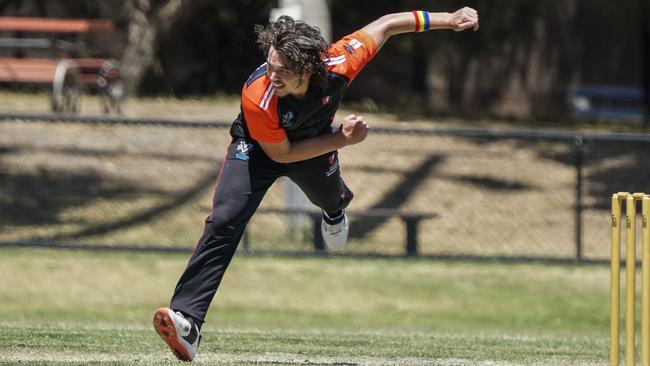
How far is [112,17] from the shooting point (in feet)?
68.9

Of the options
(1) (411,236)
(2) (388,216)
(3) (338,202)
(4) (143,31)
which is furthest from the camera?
(4) (143,31)

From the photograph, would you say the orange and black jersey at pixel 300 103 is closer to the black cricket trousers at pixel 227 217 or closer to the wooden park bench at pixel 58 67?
the black cricket trousers at pixel 227 217

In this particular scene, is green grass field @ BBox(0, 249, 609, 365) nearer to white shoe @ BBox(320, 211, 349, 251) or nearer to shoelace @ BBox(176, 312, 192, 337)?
white shoe @ BBox(320, 211, 349, 251)

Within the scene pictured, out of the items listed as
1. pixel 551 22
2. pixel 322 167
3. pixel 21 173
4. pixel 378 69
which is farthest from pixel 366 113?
pixel 322 167

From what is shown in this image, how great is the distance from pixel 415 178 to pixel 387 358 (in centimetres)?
864

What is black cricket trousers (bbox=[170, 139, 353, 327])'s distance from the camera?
637 cm

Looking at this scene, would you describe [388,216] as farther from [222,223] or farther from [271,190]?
[222,223]

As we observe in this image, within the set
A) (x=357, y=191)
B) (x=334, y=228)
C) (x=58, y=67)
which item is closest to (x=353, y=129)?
(x=334, y=228)

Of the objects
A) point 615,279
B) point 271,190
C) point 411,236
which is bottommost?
point 411,236

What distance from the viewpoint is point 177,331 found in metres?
6.18

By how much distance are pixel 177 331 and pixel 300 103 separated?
1.41m

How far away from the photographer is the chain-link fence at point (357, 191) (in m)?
14.0

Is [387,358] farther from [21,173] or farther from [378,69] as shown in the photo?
[378,69]

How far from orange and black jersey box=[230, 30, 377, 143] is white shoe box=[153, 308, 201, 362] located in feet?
3.53
